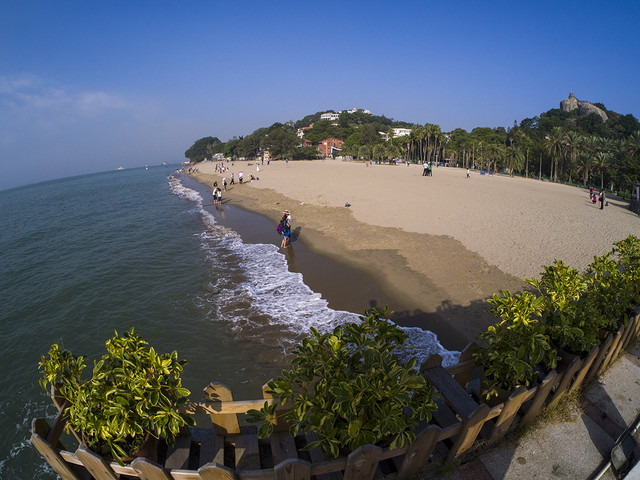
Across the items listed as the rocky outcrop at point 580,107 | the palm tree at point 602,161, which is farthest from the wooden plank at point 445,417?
the rocky outcrop at point 580,107

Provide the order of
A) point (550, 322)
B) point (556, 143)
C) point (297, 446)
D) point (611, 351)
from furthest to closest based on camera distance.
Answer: point (556, 143)
point (611, 351)
point (550, 322)
point (297, 446)

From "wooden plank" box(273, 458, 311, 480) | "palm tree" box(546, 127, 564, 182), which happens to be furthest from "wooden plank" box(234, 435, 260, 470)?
"palm tree" box(546, 127, 564, 182)

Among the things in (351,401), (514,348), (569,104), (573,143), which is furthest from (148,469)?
(569,104)

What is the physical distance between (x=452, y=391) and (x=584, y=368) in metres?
1.85

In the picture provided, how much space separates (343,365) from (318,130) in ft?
452

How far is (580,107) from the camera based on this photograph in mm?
102562

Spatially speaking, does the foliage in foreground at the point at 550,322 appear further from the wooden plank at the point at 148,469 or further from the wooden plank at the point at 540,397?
the wooden plank at the point at 148,469

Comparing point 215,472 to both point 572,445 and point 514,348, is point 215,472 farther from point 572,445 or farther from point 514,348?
point 572,445

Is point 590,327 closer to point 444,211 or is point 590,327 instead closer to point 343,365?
point 343,365

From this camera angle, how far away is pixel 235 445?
9.30ft

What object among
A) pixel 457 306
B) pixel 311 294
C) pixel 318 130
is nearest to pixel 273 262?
pixel 311 294

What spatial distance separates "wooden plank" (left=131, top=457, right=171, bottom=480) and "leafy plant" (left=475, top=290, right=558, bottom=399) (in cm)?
308

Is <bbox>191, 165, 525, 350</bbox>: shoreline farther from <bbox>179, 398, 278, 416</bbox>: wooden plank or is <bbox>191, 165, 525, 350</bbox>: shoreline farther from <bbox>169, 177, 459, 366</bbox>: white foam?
<bbox>179, 398, 278, 416</bbox>: wooden plank

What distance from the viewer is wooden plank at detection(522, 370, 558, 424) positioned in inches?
118
